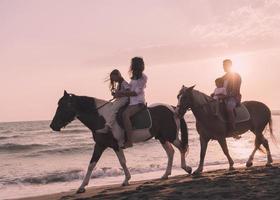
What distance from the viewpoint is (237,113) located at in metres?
13.5

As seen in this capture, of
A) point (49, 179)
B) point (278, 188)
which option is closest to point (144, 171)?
point (49, 179)

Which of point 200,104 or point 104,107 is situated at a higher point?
point 104,107

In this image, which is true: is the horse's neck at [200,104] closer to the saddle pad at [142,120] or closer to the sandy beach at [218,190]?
the saddle pad at [142,120]

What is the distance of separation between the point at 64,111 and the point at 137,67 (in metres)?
1.96

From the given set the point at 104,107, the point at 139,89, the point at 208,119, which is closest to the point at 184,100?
the point at 208,119

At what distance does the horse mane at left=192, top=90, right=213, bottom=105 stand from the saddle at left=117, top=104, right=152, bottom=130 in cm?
141

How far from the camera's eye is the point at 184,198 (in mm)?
7773

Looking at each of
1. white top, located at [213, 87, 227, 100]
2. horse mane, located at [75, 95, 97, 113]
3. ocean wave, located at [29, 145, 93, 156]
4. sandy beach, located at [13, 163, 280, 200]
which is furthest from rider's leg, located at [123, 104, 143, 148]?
ocean wave, located at [29, 145, 93, 156]

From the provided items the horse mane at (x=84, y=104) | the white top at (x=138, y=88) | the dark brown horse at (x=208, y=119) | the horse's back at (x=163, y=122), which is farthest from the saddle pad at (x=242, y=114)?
the horse mane at (x=84, y=104)

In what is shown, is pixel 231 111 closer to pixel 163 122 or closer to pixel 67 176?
pixel 163 122

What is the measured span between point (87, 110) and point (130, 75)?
51.1 inches

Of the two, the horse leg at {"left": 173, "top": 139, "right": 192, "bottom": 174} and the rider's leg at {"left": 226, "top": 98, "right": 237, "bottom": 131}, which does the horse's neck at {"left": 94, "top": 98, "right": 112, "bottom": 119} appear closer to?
the horse leg at {"left": 173, "top": 139, "right": 192, "bottom": 174}

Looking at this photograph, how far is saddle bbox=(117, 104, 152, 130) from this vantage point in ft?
36.7

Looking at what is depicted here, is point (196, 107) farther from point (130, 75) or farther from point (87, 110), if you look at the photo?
point (87, 110)
